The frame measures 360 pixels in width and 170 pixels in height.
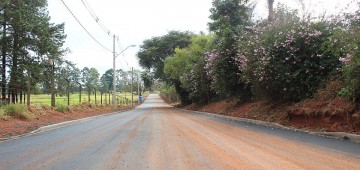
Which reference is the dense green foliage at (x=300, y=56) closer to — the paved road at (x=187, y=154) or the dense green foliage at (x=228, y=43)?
the paved road at (x=187, y=154)

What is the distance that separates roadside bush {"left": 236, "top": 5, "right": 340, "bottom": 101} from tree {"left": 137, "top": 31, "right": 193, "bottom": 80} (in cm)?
4813

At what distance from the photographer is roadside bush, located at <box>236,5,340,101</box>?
15812 mm

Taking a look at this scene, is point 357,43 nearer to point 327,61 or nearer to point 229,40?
point 327,61

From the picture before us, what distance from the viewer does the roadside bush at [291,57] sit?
1581 centimetres

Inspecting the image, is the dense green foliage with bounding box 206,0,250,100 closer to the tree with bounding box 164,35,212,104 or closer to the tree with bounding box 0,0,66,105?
the tree with bounding box 164,35,212,104

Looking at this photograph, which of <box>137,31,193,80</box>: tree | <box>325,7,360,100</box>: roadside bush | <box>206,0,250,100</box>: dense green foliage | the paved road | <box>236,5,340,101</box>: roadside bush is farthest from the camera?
<box>137,31,193,80</box>: tree

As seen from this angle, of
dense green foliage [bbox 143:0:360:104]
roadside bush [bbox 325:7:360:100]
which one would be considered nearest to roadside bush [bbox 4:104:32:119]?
dense green foliage [bbox 143:0:360:104]

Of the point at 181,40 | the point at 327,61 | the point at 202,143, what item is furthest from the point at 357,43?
the point at 181,40

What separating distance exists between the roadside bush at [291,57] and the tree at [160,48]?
48128mm

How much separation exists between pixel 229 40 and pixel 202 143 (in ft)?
55.3

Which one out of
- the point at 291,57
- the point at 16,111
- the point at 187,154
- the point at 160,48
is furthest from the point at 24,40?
the point at 160,48

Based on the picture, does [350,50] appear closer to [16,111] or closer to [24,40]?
[16,111]

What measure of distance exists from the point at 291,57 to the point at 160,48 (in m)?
52.7

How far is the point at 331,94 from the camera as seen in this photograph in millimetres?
14203
